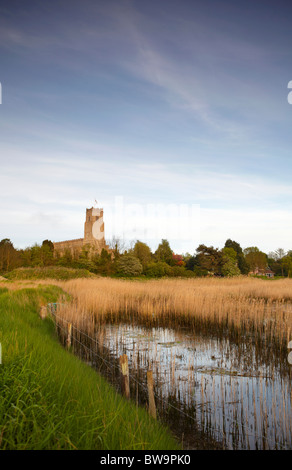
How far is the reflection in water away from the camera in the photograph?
4012 mm

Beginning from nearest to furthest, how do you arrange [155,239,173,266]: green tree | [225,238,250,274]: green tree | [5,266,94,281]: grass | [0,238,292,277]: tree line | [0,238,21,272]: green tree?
[5,266,94,281]: grass, [0,238,21,272]: green tree, [0,238,292,277]: tree line, [225,238,250,274]: green tree, [155,239,173,266]: green tree

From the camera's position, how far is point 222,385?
4.88 metres

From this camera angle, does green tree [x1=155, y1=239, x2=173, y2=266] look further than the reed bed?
Yes

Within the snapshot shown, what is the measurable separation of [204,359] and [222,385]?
2234mm

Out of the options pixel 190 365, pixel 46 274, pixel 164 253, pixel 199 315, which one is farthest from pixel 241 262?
pixel 190 365

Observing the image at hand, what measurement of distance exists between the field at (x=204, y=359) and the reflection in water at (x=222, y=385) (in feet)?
0.04

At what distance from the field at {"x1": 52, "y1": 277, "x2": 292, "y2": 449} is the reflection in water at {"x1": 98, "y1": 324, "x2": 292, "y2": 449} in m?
0.01

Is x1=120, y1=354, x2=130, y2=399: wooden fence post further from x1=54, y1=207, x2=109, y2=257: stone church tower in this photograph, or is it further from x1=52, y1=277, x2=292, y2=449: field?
x1=54, y1=207, x2=109, y2=257: stone church tower

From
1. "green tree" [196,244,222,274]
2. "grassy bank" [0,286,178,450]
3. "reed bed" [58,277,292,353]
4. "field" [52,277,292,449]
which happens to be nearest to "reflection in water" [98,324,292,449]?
"field" [52,277,292,449]
